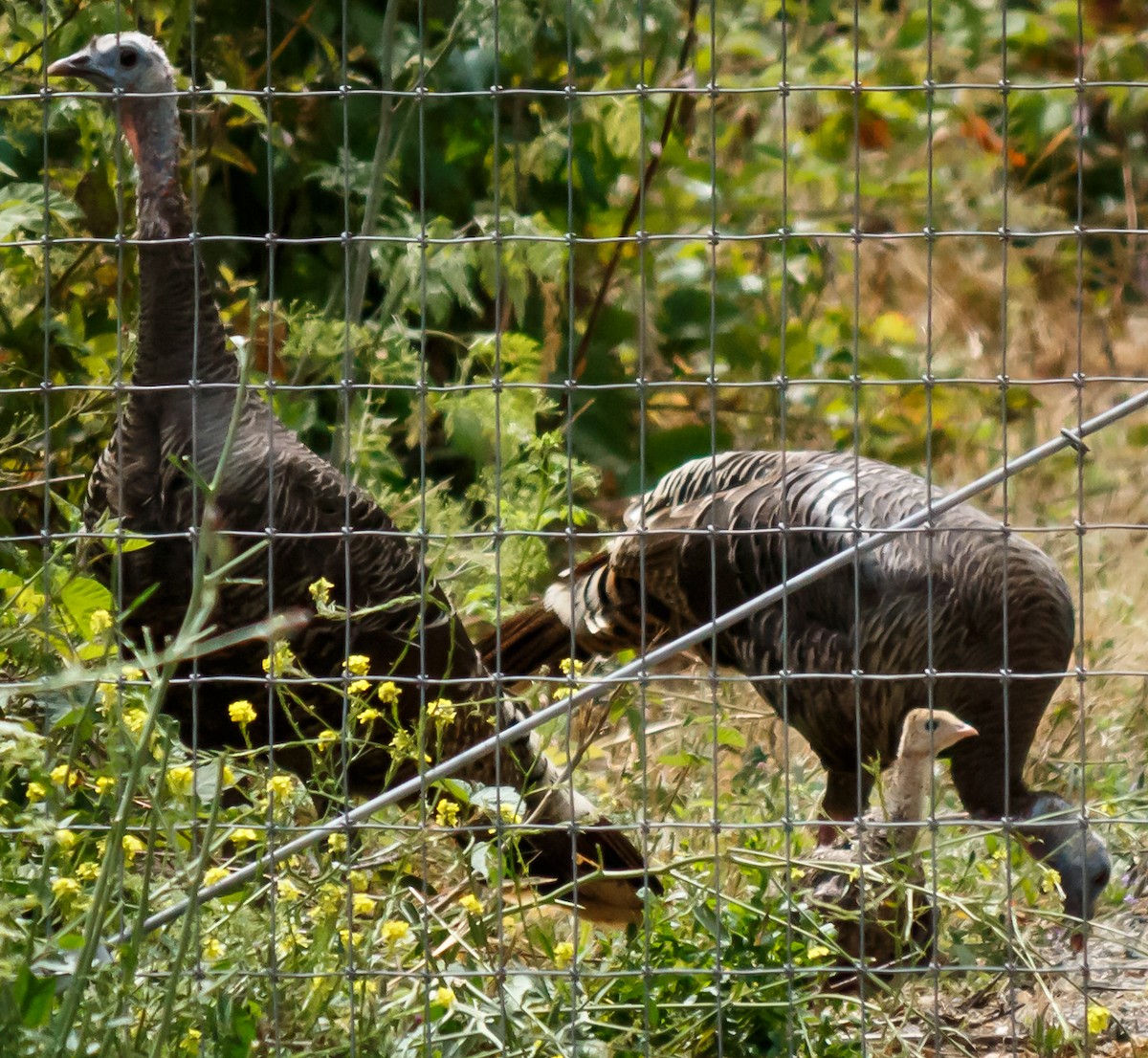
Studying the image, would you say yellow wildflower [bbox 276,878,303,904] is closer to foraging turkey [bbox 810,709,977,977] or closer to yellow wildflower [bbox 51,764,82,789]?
yellow wildflower [bbox 51,764,82,789]

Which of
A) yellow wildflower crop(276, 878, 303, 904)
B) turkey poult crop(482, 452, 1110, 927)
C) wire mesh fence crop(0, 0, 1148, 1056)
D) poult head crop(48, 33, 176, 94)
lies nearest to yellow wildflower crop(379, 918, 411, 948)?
wire mesh fence crop(0, 0, 1148, 1056)

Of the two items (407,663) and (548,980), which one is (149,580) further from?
(548,980)

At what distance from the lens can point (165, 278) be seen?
11.0 feet

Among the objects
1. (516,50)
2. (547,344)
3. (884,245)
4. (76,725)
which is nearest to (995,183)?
(884,245)

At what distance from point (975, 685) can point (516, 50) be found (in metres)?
1.75

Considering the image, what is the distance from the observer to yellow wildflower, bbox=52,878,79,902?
91.4 inches

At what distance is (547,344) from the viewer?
5.43 meters

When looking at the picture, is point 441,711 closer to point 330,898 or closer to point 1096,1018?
point 330,898

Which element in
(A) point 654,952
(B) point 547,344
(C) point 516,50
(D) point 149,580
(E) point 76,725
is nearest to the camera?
(E) point 76,725

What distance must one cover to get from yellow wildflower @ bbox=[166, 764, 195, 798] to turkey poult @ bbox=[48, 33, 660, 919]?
75 cm

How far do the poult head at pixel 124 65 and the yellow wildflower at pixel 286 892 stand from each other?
1.71m

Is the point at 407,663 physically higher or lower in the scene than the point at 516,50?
lower

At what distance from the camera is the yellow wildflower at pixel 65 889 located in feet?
7.62

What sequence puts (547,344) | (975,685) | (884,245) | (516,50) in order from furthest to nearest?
1. (884,245)
2. (547,344)
3. (516,50)
4. (975,685)
